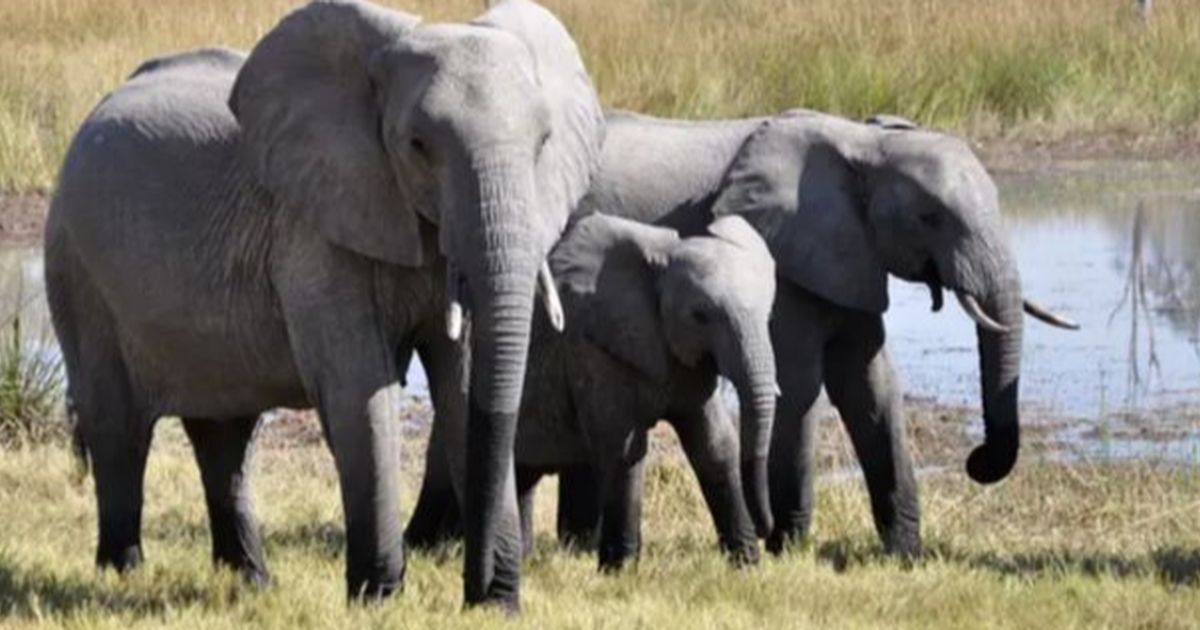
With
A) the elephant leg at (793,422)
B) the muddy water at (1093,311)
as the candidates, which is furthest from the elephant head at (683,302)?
the muddy water at (1093,311)

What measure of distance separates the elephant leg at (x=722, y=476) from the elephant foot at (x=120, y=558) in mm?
1937

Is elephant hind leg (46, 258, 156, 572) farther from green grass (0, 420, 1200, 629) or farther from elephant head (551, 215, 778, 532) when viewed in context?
elephant head (551, 215, 778, 532)

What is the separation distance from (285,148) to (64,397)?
211 inches

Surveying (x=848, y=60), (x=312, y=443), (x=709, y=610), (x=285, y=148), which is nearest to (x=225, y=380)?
(x=285, y=148)

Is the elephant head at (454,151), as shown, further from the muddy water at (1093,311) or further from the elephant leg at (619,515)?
the muddy water at (1093,311)

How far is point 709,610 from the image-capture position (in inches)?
403

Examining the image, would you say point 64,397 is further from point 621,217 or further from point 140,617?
point 140,617

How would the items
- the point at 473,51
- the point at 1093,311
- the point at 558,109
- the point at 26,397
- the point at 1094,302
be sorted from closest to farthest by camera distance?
the point at 473,51 < the point at 558,109 < the point at 26,397 < the point at 1093,311 < the point at 1094,302

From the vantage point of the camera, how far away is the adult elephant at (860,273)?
1252cm

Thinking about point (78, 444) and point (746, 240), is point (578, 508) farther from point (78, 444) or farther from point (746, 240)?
point (78, 444)

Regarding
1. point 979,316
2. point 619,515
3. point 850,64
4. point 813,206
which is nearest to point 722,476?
point 619,515

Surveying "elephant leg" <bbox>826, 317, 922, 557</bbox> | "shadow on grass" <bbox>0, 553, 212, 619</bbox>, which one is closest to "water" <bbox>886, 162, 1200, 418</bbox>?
"elephant leg" <bbox>826, 317, 922, 557</bbox>

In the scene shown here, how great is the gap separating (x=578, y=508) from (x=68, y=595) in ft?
9.51

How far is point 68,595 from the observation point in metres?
10.5
